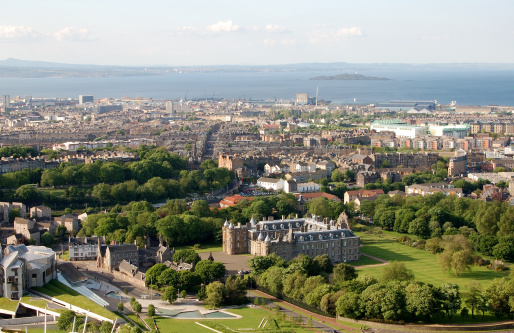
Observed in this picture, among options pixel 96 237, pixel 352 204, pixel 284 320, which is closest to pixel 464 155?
pixel 352 204

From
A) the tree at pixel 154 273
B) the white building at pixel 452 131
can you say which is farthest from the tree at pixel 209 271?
the white building at pixel 452 131

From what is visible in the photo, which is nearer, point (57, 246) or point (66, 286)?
point (66, 286)

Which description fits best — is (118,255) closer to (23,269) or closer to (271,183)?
(23,269)

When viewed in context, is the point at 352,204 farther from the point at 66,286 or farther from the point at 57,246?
the point at 66,286

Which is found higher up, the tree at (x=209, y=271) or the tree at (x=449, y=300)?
the tree at (x=449, y=300)

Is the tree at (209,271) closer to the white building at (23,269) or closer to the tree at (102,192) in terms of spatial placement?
the white building at (23,269)

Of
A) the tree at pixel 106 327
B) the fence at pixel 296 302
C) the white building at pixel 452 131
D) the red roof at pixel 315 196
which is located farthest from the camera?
the white building at pixel 452 131
